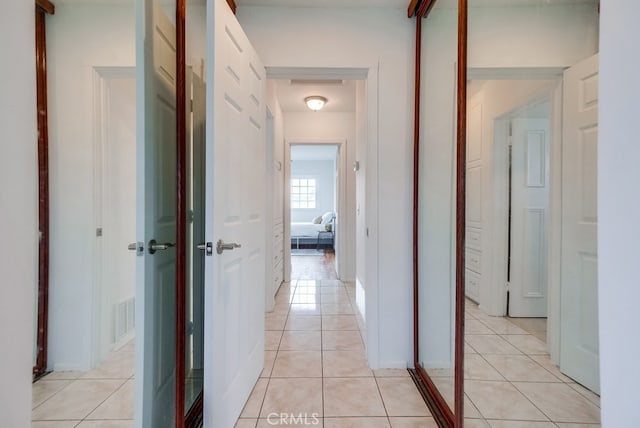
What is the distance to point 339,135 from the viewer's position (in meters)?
4.60

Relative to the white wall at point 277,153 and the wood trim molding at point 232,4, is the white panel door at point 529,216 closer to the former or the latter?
the wood trim molding at point 232,4

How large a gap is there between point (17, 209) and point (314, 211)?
9.14m

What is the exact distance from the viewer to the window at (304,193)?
9789mm

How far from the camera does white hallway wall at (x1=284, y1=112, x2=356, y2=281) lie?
178 inches

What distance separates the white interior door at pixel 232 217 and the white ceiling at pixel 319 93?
66.8 inches

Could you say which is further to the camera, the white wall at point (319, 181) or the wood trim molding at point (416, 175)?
the white wall at point (319, 181)

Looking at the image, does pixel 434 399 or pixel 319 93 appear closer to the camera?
pixel 434 399

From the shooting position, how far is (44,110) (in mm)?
727

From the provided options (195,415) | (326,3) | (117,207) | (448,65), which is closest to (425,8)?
(448,65)

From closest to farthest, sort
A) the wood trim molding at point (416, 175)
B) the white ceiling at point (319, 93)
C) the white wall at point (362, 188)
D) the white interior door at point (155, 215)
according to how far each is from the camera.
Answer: the white interior door at point (155, 215) < the wood trim molding at point (416, 175) < the white wall at point (362, 188) < the white ceiling at point (319, 93)

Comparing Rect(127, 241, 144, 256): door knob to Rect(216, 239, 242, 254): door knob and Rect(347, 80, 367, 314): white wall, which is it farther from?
Rect(347, 80, 367, 314): white wall

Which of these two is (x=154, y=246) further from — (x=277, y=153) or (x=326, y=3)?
(x=277, y=153)

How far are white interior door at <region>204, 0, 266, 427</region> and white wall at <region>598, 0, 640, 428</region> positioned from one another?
125 cm

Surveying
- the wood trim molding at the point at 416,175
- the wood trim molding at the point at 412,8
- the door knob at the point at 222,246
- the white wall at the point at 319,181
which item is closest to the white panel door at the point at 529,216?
the wood trim molding at the point at 416,175
